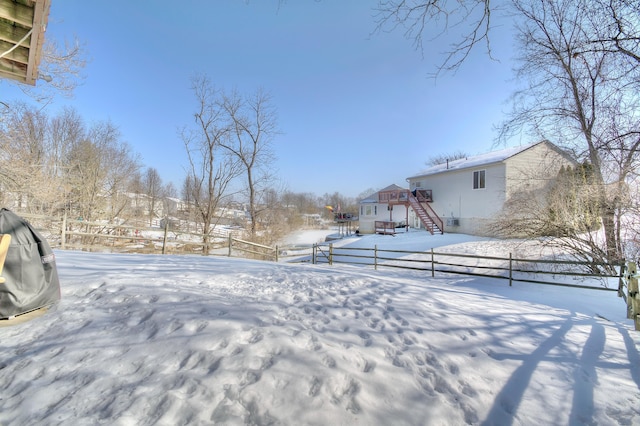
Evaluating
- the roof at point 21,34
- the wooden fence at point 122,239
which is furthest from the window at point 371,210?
the roof at point 21,34

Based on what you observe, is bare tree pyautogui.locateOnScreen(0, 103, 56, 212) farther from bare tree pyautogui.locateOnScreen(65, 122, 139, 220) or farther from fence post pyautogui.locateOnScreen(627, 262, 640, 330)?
fence post pyautogui.locateOnScreen(627, 262, 640, 330)

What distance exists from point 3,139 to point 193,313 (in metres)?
14.0

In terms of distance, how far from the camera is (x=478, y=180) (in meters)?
21.2

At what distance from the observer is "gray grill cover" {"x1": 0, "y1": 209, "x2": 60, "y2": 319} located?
322 centimetres

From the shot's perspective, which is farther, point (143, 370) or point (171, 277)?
point (171, 277)

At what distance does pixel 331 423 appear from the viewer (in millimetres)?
2018

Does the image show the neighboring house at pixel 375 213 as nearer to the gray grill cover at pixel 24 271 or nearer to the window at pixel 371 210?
the window at pixel 371 210

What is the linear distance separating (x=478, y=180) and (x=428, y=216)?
4.77 meters

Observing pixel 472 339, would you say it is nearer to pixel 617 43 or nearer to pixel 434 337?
pixel 434 337

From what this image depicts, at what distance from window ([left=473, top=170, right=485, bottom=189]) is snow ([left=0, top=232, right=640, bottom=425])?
1818cm

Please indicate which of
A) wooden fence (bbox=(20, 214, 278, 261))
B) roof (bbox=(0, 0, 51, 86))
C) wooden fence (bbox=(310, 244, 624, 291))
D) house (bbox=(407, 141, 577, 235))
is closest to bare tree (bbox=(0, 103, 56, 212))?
wooden fence (bbox=(20, 214, 278, 261))

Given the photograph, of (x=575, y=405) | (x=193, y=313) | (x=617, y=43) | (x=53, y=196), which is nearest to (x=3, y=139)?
(x=53, y=196)

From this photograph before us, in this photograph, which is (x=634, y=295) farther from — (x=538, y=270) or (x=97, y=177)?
(x=97, y=177)

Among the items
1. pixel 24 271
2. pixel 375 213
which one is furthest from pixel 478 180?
pixel 24 271
